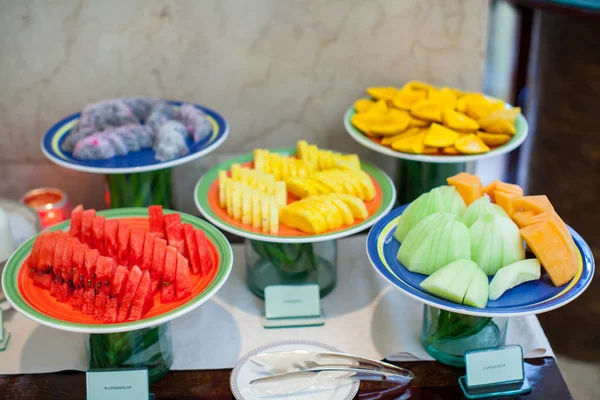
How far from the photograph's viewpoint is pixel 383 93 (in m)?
1.72

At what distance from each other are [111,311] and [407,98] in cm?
93

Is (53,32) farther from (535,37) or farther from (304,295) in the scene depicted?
(535,37)

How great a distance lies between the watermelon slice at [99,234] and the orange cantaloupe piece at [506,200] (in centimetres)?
75

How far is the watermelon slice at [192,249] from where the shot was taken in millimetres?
1215

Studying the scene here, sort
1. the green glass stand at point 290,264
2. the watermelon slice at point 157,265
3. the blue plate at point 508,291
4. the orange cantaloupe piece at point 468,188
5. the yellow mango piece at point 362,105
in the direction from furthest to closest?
the yellow mango piece at point 362,105 < the green glass stand at point 290,264 < the orange cantaloupe piece at point 468,188 < the watermelon slice at point 157,265 < the blue plate at point 508,291

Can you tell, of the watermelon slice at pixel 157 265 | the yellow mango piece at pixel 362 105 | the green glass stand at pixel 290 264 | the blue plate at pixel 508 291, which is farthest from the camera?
the yellow mango piece at pixel 362 105

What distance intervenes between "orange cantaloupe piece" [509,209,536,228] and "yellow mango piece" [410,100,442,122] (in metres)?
0.40

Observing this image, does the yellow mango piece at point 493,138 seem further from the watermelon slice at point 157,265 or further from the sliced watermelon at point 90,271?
the sliced watermelon at point 90,271

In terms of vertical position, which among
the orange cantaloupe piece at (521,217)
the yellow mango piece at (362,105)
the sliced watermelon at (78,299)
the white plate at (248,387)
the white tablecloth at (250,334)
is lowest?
the white tablecloth at (250,334)

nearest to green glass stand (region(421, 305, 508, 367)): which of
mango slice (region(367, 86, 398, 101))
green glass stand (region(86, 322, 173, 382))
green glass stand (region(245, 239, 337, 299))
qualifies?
green glass stand (region(245, 239, 337, 299))

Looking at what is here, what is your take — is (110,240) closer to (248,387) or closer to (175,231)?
(175,231)

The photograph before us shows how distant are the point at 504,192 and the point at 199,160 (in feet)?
2.98

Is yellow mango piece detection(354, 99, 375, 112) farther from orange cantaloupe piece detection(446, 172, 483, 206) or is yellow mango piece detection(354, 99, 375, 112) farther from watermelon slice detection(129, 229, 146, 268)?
watermelon slice detection(129, 229, 146, 268)

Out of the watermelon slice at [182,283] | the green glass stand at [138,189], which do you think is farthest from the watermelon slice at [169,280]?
the green glass stand at [138,189]
